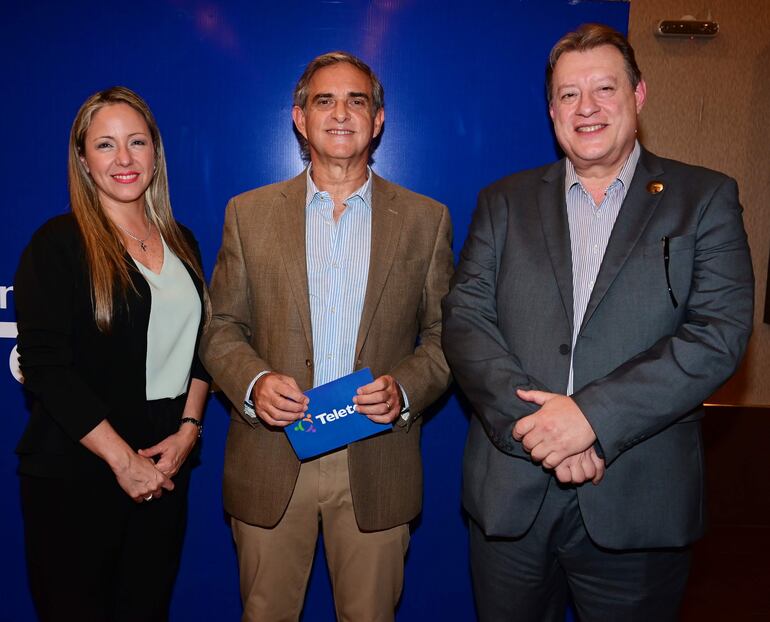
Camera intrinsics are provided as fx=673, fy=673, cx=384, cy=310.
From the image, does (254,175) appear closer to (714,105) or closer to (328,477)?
(328,477)

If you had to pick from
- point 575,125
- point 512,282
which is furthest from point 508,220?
point 575,125

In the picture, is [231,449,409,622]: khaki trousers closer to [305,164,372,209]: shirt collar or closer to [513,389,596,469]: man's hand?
[513,389,596,469]: man's hand

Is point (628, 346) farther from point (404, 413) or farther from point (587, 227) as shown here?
point (404, 413)

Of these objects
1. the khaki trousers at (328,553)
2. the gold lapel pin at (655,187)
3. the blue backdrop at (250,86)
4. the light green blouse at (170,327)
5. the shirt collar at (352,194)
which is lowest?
the khaki trousers at (328,553)

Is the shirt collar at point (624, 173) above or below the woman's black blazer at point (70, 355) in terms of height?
above

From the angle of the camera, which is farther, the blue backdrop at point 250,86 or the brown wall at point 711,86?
the brown wall at point 711,86

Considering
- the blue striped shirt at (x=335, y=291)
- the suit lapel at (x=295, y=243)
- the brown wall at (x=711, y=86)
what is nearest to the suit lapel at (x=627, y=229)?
the blue striped shirt at (x=335, y=291)

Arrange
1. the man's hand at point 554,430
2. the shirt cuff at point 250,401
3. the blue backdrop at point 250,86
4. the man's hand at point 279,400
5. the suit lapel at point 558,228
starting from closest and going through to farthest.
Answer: the man's hand at point 554,430
the suit lapel at point 558,228
the man's hand at point 279,400
the shirt cuff at point 250,401
the blue backdrop at point 250,86

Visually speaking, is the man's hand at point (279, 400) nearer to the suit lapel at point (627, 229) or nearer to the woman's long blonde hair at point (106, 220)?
the woman's long blonde hair at point (106, 220)

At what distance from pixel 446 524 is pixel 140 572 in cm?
132

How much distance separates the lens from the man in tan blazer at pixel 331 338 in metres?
2.17

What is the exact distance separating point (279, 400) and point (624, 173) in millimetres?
1195

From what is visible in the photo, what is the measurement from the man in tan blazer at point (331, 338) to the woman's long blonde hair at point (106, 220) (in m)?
0.24

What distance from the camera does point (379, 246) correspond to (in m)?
2.20
